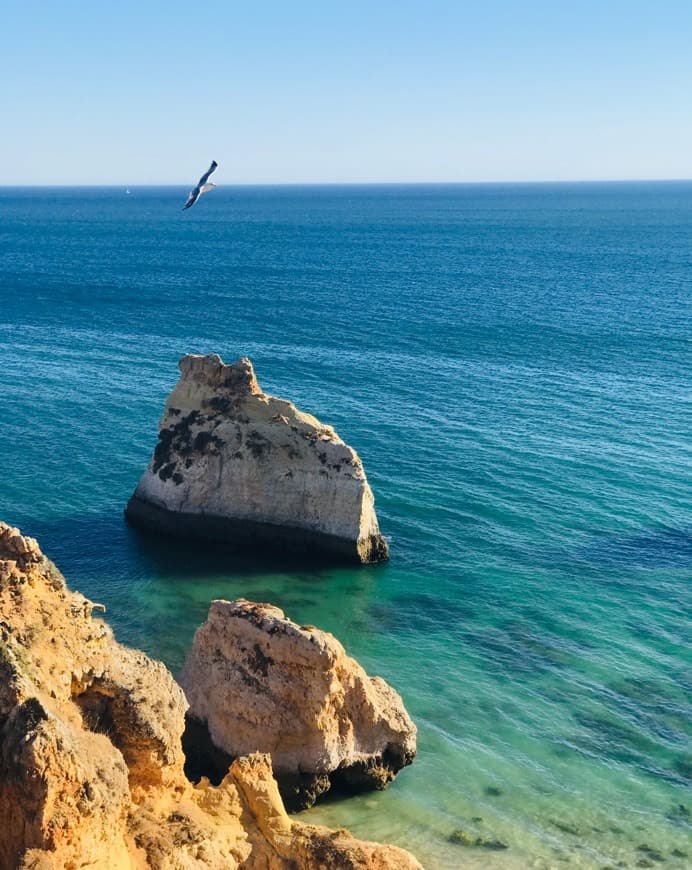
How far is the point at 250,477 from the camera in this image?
49.0m

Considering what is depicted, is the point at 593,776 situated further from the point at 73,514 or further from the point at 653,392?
the point at 653,392

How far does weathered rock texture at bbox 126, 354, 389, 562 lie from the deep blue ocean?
1638 mm

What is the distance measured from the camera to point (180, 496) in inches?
1981

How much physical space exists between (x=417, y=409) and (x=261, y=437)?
930 inches

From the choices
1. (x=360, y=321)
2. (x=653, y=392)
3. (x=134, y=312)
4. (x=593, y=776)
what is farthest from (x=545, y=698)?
(x=134, y=312)

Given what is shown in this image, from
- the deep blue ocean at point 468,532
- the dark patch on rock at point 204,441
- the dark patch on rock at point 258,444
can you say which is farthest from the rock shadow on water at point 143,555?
the dark patch on rock at point 258,444

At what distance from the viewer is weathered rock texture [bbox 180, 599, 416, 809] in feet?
94.4

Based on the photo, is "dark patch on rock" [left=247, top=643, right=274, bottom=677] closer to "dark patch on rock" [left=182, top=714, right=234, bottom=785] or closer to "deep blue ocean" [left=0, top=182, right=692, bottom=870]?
"dark patch on rock" [left=182, top=714, right=234, bottom=785]

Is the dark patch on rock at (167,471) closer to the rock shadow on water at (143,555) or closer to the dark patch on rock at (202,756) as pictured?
the rock shadow on water at (143,555)

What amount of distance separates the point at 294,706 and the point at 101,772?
12.9 metres

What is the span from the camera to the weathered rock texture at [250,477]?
47812mm

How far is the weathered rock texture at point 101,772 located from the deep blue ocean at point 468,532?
691cm

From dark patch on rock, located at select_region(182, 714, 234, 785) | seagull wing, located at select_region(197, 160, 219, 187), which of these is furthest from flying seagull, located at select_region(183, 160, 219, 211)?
dark patch on rock, located at select_region(182, 714, 234, 785)

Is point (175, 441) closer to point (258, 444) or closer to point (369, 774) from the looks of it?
point (258, 444)
